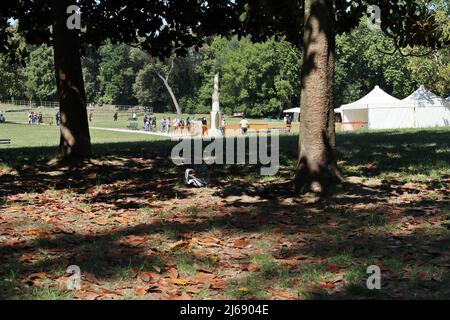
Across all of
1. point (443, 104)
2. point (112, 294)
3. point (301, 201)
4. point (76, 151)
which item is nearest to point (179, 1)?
point (76, 151)

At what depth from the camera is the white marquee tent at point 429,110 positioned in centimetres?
3794

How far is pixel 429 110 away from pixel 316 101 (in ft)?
A: 110

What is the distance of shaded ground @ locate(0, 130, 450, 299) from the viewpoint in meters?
4.28

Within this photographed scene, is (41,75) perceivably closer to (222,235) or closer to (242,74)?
(242,74)

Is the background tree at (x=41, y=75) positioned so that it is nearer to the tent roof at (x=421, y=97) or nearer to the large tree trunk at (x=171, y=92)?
the large tree trunk at (x=171, y=92)

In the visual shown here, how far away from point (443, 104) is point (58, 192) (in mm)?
36096

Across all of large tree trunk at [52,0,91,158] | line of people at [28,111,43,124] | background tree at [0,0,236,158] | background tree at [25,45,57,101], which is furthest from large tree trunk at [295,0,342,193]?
background tree at [25,45,57,101]

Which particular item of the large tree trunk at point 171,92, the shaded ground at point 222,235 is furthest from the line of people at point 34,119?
the shaded ground at point 222,235

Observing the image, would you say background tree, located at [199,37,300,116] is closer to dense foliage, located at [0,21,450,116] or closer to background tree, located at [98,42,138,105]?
dense foliage, located at [0,21,450,116]

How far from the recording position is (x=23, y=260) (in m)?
4.90

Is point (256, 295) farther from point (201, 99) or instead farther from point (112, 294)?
point (201, 99)

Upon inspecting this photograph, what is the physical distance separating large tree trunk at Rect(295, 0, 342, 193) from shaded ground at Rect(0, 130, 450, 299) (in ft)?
1.24

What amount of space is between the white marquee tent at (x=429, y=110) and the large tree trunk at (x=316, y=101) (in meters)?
31.9

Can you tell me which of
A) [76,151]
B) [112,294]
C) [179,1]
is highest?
[179,1]
